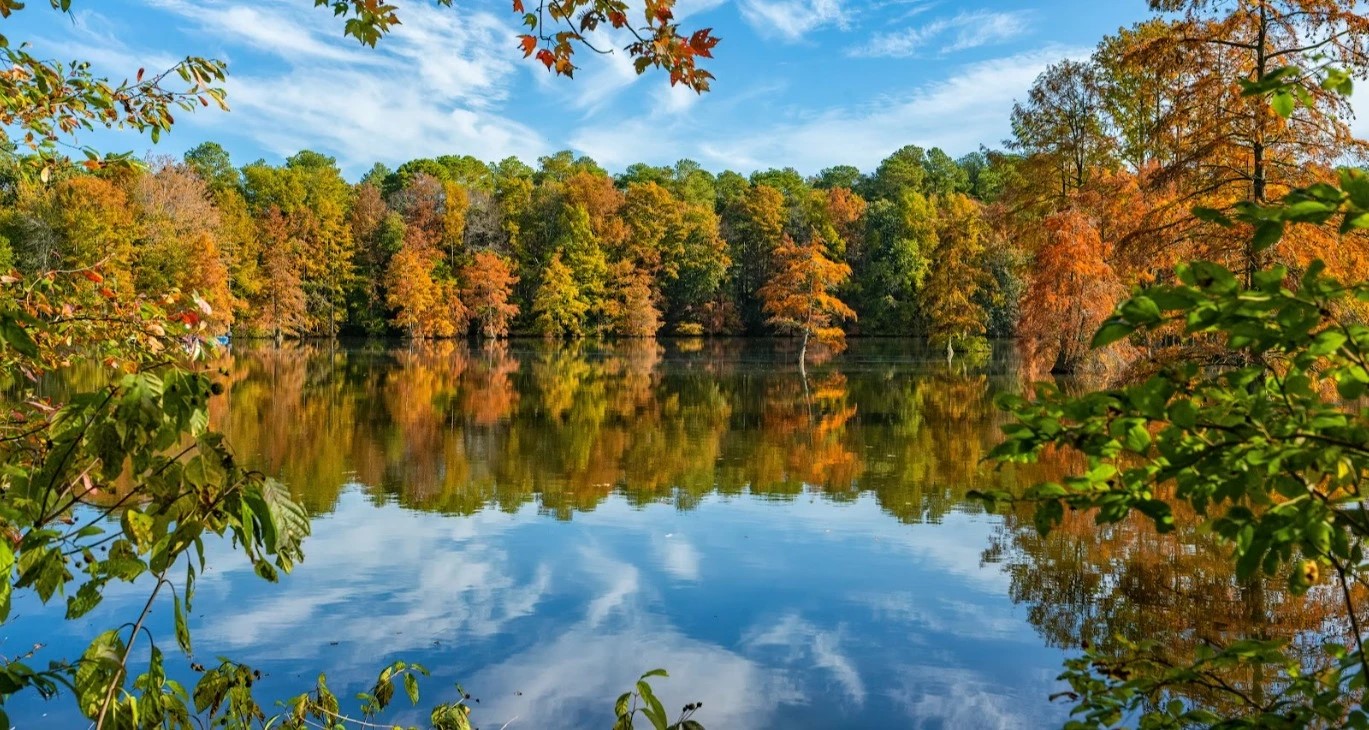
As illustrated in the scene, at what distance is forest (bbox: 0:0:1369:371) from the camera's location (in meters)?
24.5

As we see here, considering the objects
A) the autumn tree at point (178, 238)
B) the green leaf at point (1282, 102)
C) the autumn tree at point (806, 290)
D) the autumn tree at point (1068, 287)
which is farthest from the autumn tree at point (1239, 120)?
the autumn tree at point (178, 238)

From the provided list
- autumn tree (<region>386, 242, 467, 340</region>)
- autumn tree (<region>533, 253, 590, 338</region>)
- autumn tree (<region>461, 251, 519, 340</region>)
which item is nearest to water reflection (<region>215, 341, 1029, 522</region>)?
autumn tree (<region>386, 242, 467, 340</region>)

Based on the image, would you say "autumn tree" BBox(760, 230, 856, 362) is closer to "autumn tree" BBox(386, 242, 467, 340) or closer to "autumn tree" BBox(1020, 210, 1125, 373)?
A: "autumn tree" BBox(1020, 210, 1125, 373)

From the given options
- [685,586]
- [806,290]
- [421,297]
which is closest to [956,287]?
[806,290]

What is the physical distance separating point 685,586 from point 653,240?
50.8 m

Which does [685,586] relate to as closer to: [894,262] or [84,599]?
[84,599]

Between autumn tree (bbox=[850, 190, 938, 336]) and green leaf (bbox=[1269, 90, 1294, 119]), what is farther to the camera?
autumn tree (bbox=[850, 190, 938, 336])

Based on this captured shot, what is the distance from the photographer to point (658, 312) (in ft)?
179

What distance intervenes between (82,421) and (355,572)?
5796 millimetres

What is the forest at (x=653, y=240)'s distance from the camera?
24.5 m

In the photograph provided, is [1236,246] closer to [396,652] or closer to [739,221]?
[396,652]

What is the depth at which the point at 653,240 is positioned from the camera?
56.7m

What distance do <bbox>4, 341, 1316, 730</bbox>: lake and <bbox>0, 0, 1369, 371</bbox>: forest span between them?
→ 12.7 m

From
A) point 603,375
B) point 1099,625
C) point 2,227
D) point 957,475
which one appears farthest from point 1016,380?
point 2,227
